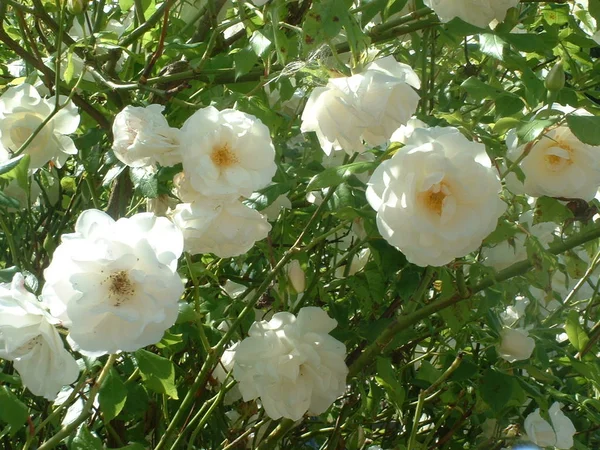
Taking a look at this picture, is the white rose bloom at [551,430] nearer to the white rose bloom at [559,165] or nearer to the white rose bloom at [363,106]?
Answer: the white rose bloom at [559,165]

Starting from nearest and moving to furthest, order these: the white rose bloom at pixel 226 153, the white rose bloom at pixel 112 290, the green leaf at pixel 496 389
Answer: the white rose bloom at pixel 112 290 → the white rose bloom at pixel 226 153 → the green leaf at pixel 496 389

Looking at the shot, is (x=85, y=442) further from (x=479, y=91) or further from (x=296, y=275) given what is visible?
(x=479, y=91)

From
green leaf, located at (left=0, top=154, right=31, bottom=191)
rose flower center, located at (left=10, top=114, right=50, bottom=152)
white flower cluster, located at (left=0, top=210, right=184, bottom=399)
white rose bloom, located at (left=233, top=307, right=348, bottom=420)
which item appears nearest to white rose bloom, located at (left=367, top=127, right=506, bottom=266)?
white flower cluster, located at (left=0, top=210, right=184, bottom=399)

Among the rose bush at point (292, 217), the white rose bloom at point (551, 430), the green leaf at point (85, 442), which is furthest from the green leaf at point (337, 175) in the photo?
the white rose bloom at point (551, 430)

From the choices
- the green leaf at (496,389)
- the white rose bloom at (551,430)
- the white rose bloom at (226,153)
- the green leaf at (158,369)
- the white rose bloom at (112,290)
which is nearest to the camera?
the white rose bloom at (112,290)

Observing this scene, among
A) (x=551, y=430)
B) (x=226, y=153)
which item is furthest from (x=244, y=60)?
Result: (x=551, y=430)

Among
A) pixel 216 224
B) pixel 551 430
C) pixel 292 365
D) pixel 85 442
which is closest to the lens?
pixel 216 224

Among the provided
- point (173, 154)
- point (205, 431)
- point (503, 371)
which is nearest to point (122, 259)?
point (173, 154)
